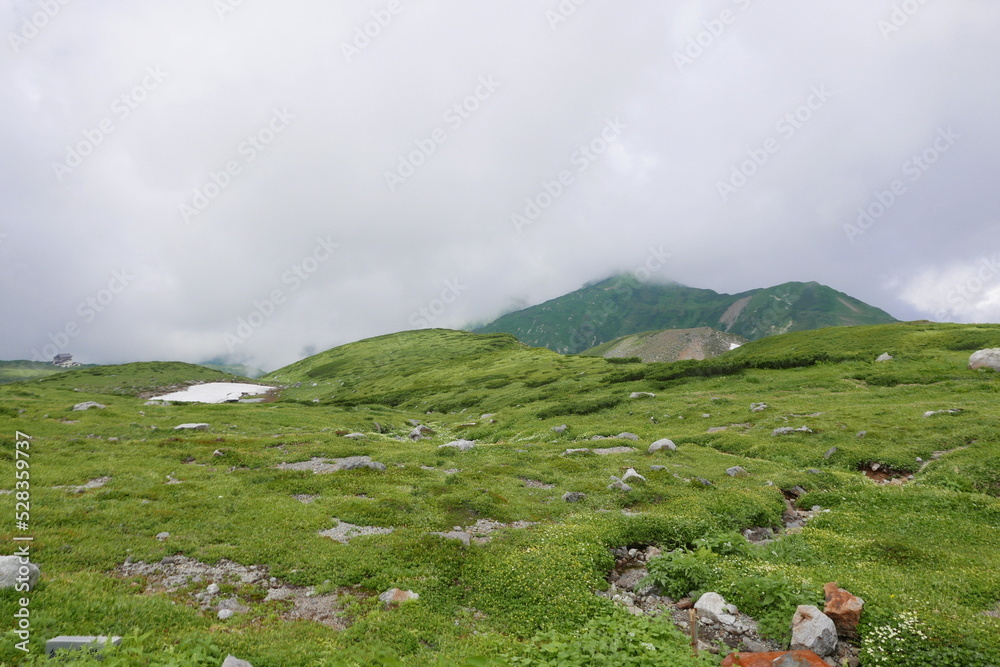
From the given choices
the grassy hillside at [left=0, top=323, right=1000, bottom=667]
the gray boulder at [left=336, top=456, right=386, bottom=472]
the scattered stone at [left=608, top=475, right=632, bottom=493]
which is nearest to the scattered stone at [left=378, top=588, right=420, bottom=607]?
the grassy hillside at [left=0, top=323, right=1000, bottom=667]

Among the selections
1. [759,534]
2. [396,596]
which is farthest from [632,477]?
[396,596]

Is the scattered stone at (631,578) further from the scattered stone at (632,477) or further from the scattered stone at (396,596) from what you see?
the scattered stone at (632,477)

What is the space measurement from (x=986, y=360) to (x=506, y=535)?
201ft

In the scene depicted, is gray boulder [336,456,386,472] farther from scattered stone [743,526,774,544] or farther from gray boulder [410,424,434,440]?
scattered stone [743,526,774,544]

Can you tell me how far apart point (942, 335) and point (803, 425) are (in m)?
53.8

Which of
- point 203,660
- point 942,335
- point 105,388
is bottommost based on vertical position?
point 203,660

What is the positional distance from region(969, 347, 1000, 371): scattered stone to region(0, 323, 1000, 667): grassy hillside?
547 inches

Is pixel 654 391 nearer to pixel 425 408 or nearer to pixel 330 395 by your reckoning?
pixel 425 408

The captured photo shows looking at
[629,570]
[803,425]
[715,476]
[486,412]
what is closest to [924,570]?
[629,570]

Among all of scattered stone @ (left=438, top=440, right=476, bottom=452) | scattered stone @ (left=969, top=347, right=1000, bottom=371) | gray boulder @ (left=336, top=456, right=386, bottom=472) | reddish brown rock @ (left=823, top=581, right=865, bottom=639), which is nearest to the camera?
reddish brown rock @ (left=823, top=581, right=865, bottom=639)

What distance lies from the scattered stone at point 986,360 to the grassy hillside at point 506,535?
45.6ft

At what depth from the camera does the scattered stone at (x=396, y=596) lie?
11.4 metres

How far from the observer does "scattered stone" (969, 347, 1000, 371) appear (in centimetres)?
4669

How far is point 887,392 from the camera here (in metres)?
42.8
